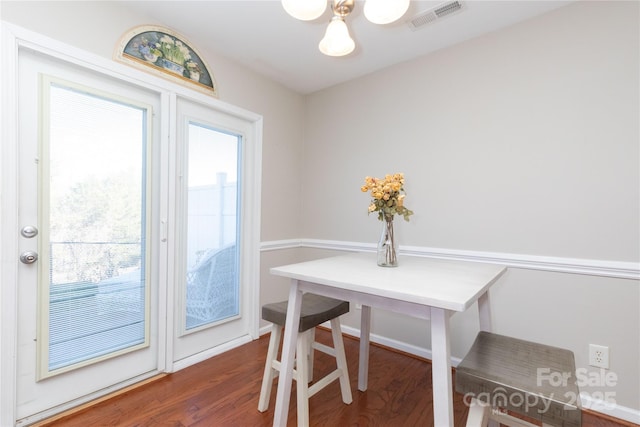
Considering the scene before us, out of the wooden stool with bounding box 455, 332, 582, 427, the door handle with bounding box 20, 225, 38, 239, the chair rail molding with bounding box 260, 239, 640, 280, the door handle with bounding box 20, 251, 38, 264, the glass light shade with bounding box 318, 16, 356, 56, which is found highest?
the glass light shade with bounding box 318, 16, 356, 56

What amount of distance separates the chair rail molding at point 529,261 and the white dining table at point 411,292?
48 centimetres

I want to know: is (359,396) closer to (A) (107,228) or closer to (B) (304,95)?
(A) (107,228)

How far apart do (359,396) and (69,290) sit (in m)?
1.82

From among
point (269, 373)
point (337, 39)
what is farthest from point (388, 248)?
point (337, 39)

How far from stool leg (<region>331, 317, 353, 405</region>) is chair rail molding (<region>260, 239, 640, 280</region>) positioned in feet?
3.13

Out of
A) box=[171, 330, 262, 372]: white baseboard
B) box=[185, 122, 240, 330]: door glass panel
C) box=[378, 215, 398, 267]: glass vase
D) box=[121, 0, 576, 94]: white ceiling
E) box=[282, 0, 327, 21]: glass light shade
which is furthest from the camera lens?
box=[185, 122, 240, 330]: door glass panel

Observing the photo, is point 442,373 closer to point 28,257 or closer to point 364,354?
point 364,354

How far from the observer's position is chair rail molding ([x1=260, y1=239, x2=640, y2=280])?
1.62 metres

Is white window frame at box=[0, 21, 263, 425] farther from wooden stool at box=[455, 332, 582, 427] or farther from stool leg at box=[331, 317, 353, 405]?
wooden stool at box=[455, 332, 582, 427]

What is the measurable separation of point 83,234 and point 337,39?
5.96 ft

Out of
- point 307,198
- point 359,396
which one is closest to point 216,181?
point 307,198

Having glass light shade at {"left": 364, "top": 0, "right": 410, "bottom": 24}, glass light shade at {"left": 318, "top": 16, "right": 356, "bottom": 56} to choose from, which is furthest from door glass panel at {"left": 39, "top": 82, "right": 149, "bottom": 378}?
glass light shade at {"left": 364, "top": 0, "right": 410, "bottom": 24}

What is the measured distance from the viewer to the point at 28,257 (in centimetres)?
151

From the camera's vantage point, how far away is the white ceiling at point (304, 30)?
182cm
